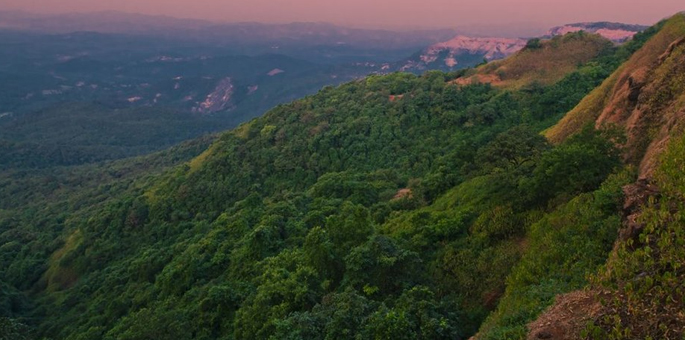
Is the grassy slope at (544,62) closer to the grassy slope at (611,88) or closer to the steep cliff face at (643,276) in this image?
the grassy slope at (611,88)

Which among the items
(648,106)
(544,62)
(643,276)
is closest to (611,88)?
(648,106)

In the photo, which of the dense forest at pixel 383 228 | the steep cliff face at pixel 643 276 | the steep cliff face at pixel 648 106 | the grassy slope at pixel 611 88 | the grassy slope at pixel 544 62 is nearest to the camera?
the steep cliff face at pixel 643 276

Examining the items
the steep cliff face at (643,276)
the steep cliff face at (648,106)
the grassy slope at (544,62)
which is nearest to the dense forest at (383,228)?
the steep cliff face at (643,276)

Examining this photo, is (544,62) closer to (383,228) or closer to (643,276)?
(383,228)

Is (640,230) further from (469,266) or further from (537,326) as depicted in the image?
(469,266)

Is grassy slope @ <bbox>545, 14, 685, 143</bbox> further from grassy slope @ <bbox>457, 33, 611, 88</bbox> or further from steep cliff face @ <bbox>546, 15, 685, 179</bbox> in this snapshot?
grassy slope @ <bbox>457, 33, 611, 88</bbox>

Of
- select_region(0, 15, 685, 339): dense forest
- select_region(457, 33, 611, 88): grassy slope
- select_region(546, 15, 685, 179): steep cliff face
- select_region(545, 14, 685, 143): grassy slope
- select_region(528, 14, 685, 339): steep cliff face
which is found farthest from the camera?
select_region(457, 33, 611, 88): grassy slope

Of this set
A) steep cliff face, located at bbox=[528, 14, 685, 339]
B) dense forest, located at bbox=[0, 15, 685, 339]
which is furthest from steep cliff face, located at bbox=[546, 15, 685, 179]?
steep cliff face, located at bbox=[528, 14, 685, 339]

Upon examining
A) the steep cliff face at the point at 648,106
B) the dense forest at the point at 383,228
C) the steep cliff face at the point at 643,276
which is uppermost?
the steep cliff face at the point at 648,106
